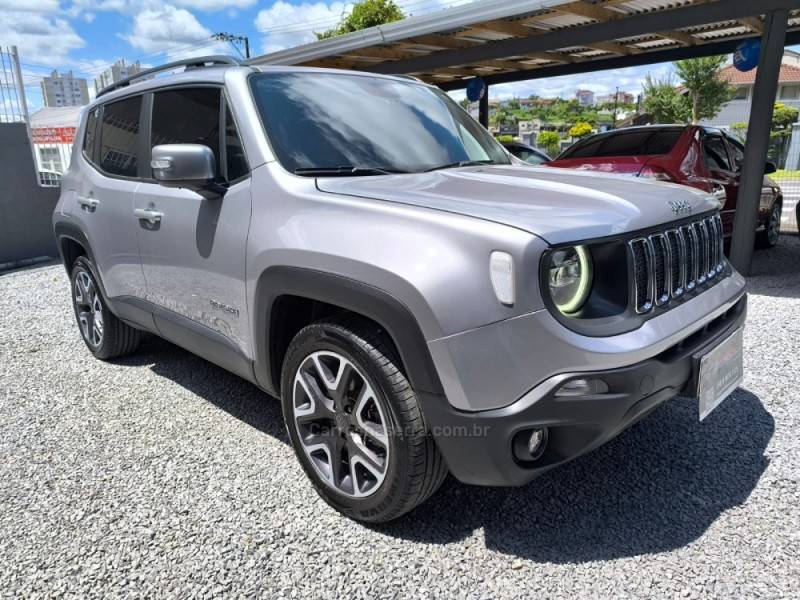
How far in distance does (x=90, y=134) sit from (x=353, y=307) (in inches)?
119

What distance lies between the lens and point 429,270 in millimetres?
1910

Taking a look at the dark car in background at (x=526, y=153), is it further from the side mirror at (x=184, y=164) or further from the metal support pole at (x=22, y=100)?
the side mirror at (x=184, y=164)

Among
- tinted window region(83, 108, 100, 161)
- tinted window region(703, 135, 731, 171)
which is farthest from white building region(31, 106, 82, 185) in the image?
tinted window region(703, 135, 731, 171)

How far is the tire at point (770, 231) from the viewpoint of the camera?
27.2 ft

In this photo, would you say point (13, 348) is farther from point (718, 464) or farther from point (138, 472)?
point (718, 464)

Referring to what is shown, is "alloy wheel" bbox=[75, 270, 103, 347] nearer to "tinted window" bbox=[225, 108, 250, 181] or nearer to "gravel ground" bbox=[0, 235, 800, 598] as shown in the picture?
"gravel ground" bbox=[0, 235, 800, 598]

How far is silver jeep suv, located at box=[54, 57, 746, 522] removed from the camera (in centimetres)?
188

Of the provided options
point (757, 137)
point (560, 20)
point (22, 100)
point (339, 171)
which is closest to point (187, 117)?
point (339, 171)

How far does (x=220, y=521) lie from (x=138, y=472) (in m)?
0.65

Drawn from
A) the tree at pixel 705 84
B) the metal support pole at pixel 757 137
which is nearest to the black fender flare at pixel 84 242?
the metal support pole at pixel 757 137

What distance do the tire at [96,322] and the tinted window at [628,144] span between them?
545 cm

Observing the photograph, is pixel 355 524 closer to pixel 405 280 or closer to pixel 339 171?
pixel 405 280

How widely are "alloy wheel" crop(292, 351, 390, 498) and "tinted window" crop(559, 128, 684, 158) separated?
18.1 feet

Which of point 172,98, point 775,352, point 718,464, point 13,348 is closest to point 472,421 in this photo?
point 718,464
